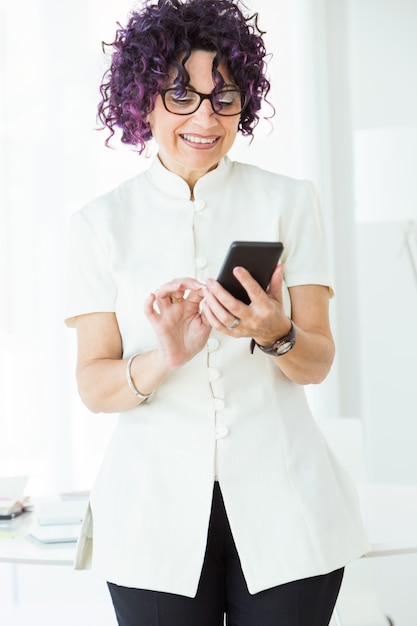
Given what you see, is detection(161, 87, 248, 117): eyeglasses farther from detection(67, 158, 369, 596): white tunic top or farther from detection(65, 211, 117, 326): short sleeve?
detection(65, 211, 117, 326): short sleeve

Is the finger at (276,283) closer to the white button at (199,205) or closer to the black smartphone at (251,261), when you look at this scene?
the black smartphone at (251,261)

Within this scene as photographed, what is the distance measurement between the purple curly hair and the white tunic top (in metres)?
0.14

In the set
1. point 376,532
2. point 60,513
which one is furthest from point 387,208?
point 60,513

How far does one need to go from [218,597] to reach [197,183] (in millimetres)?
651

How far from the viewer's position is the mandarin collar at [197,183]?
1.41 meters

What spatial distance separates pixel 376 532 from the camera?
2.01 m

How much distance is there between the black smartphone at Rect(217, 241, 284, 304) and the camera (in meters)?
1.09

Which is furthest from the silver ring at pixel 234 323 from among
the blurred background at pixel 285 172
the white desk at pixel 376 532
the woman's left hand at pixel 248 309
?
the blurred background at pixel 285 172

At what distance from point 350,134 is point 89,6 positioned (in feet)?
4.36

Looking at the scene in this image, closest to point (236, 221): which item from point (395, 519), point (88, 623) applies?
point (395, 519)

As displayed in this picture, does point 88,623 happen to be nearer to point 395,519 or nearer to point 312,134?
point 395,519

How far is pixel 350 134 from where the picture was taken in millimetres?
3988

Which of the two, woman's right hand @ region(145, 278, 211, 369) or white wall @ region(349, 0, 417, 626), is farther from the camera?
white wall @ region(349, 0, 417, 626)

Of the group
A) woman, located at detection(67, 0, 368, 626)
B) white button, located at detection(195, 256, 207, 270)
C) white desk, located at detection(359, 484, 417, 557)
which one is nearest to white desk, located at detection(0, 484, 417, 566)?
white desk, located at detection(359, 484, 417, 557)
